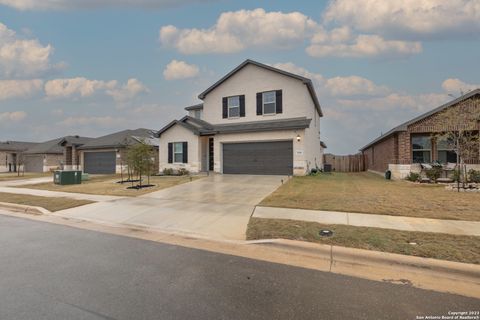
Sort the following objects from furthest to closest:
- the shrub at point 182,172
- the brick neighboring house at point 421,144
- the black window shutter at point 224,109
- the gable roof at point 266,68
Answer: the black window shutter at point 224,109
the shrub at point 182,172
the gable roof at point 266,68
the brick neighboring house at point 421,144

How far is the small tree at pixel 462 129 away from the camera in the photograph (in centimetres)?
1307

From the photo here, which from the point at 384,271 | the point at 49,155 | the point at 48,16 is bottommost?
the point at 384,271

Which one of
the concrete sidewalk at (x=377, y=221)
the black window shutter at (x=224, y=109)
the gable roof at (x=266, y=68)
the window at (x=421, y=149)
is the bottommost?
the concrete sidewalk at (x=377, y=221)

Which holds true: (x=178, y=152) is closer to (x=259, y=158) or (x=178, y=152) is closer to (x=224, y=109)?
(x=224, y=109)

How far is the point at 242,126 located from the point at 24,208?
46.7ft

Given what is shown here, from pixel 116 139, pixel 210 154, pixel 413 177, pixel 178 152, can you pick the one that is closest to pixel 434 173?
pixel 413 177

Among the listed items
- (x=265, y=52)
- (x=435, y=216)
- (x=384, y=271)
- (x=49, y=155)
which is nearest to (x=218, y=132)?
(x=265, y=52)

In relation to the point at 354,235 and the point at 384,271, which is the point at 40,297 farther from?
the point at 354,235

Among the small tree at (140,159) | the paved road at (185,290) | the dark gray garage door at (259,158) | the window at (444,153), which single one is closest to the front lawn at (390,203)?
the paved road at (185,290)

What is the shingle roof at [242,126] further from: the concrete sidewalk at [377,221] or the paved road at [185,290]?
the paved road at [185,290]

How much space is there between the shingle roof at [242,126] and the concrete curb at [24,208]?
12.0 m

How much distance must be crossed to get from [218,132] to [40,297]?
17.0m

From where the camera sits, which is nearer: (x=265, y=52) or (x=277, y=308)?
(x=277, y=308)

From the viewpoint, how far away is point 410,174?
1580 cm
